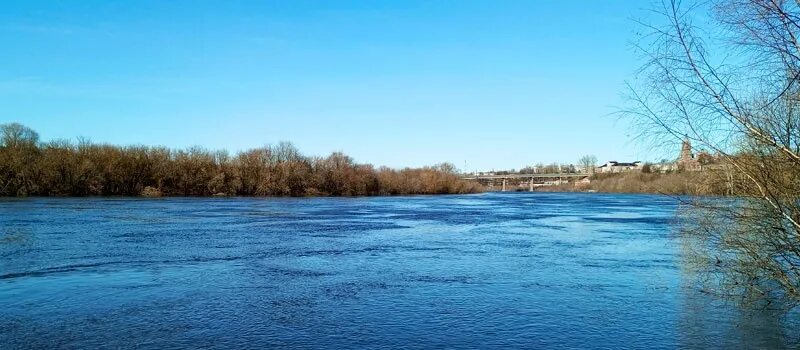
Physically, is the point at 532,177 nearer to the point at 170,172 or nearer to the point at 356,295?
the point at 170,172

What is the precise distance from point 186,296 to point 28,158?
5405cm

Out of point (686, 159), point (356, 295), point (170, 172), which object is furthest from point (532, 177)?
point (686, 159)

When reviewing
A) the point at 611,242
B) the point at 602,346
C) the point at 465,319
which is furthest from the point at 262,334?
the point at 611,242

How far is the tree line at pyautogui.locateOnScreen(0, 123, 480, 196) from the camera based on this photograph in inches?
2157

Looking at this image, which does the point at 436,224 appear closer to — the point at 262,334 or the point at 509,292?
the point at 509,292

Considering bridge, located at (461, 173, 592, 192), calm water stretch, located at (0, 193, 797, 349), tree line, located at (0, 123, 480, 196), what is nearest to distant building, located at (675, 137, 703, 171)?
calm water stretch, located at (0, 193, 797, 349)

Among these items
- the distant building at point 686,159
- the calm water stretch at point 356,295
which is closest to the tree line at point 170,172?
the calm water stretch at point 356,295

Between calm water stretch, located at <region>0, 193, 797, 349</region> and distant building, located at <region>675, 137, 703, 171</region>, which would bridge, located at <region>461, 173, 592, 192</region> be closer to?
calm water stretch, located at <region>0, 193, 797, 349</region>

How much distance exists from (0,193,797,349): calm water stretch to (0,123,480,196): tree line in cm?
4093

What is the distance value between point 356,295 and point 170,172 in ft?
193

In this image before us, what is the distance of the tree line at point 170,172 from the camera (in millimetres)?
54781

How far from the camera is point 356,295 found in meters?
10.9

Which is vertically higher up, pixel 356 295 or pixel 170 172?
pixel 170 172

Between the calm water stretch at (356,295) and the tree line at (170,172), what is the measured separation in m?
40.9
